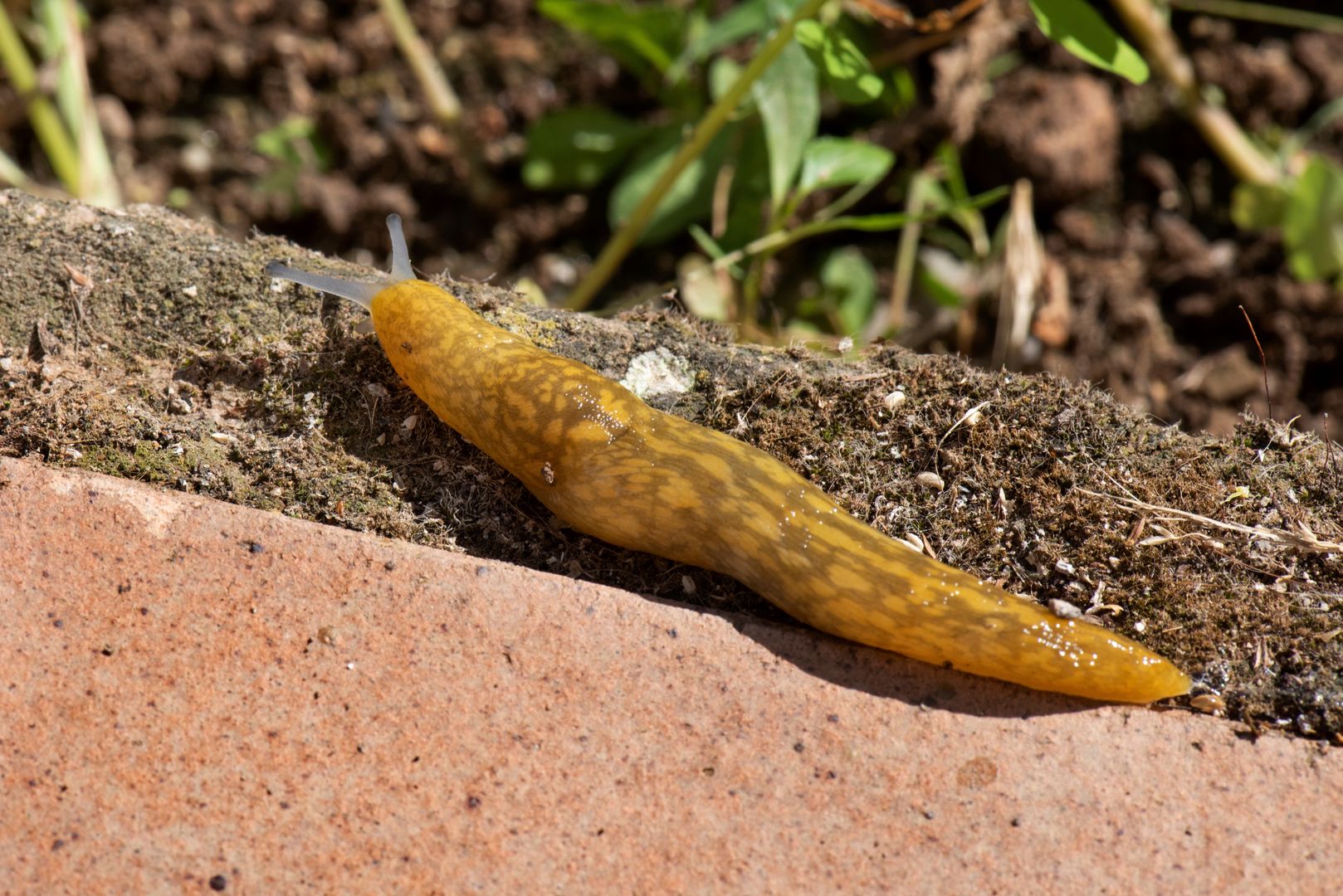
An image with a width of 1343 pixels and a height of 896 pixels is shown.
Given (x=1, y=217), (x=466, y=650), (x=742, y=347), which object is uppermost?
(x=1, y=217)

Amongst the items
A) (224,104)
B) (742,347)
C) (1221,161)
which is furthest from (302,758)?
(1221,161)

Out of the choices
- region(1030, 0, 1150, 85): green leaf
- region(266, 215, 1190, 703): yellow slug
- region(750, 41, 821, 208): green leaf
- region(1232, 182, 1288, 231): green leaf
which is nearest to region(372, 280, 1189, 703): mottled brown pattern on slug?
region(266, 215, 1190, 703): yellow slug

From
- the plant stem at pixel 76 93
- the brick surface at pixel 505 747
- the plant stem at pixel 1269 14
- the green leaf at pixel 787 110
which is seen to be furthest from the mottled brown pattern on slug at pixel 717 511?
the plant stem at pixel 1269 14

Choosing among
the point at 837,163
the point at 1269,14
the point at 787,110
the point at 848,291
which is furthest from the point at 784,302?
the point at 1269,14

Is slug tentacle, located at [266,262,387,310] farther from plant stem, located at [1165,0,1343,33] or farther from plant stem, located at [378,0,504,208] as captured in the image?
plant stem, located at [1165,0,1343,33]

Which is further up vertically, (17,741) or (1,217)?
(1,217)

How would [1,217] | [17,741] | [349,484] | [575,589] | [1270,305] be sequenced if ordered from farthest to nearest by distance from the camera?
[1270,305] < [1,217] < [349,484] < [575,589] < [17,741]

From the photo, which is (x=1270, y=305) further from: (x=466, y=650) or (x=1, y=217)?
(x=1, y=217)

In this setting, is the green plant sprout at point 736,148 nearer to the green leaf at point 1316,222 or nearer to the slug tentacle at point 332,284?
the slug tentacle at point 332,284
